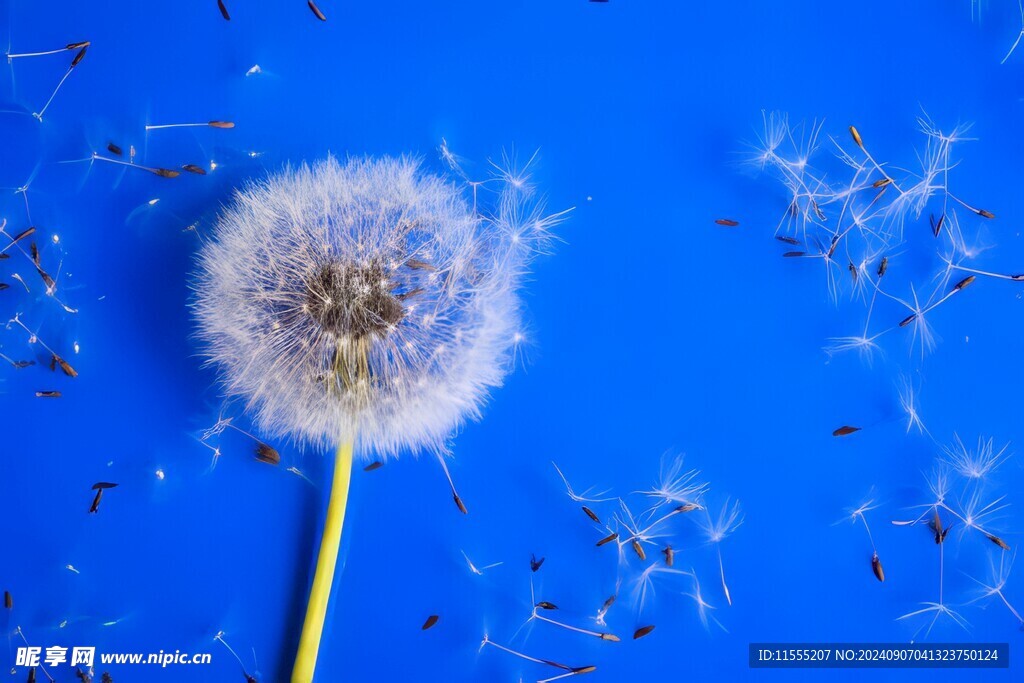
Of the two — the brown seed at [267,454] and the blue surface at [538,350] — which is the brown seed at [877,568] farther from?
the brown seed at [267,454]

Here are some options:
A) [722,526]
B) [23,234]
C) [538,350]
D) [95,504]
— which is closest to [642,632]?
[722,526]

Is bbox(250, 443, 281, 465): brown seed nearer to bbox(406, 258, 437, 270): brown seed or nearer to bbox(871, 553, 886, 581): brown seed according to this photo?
bbox(406, 258, 437, 270): brown seed

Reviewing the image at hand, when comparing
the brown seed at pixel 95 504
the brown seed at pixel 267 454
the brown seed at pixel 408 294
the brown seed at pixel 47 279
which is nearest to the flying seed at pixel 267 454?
the brown seed at pixel 267 454

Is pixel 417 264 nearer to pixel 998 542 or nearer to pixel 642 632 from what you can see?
pixel 642 632

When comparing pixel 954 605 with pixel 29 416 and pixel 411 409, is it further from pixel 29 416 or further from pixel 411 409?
pixel 29 416

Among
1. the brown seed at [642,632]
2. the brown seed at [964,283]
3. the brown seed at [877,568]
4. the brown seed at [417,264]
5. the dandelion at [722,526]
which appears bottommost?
Result: the brown seed at [642,632]

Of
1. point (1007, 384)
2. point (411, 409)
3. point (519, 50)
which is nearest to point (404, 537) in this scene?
point (411, 409)
